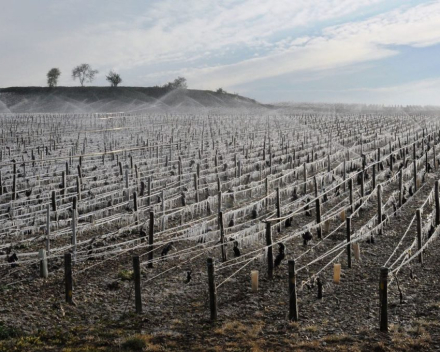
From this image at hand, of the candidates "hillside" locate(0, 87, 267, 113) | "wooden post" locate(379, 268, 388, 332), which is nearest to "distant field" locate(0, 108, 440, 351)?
"wooden post" locate(379, 268, 388, 332)

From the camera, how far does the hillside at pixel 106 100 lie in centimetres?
8369

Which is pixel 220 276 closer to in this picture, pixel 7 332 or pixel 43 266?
pixel 43 266

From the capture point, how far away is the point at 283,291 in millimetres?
9703

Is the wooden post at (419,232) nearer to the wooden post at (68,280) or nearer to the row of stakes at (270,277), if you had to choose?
the row of stakes at (270,277)

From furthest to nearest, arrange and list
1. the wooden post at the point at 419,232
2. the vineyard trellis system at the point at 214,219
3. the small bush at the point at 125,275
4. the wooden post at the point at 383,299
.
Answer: the wooden post at the point at 419,232 → the vineyard trellis system at the point at 214,219 → the small bush at the point at 125,275 → the wooden post at the point at 383,299

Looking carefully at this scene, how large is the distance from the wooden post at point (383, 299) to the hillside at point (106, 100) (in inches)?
3009

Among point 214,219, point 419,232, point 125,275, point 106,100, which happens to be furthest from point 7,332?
point 106,100

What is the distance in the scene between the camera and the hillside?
83.7 m

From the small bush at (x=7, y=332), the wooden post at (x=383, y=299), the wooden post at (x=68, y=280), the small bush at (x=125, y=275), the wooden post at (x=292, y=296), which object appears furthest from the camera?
the small bush at (x=125, y=275)

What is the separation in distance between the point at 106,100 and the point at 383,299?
3411 inches

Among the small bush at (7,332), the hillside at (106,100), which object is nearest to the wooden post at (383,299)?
the small bush at (7,332)

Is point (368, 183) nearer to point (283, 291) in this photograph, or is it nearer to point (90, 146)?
point (283, 291)

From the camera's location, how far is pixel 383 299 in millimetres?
7801

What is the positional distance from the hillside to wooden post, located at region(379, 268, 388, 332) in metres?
76.4
